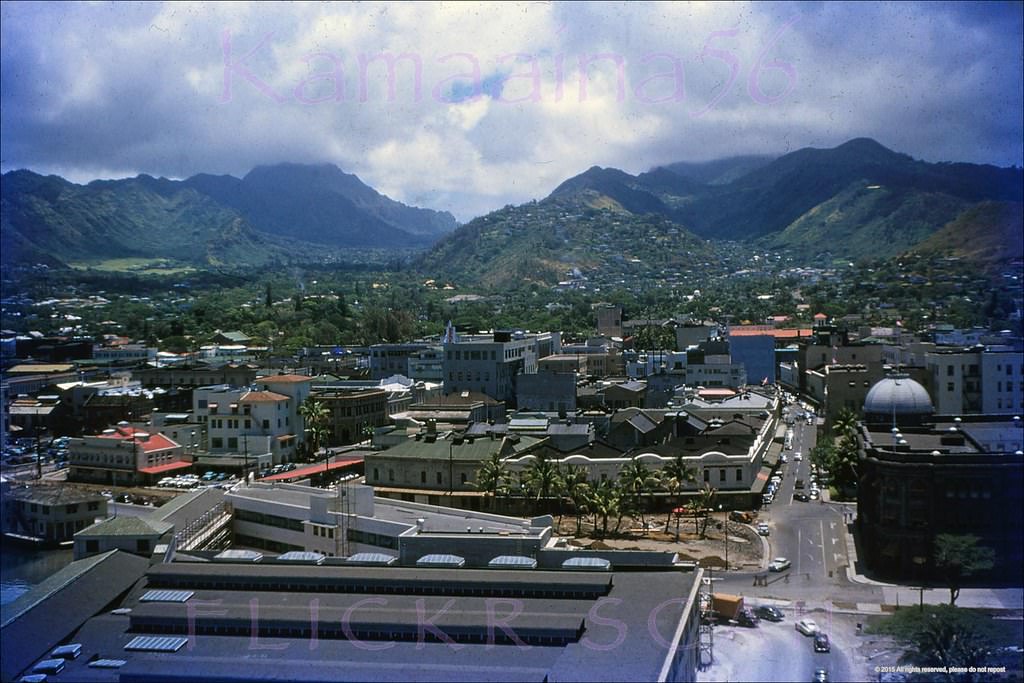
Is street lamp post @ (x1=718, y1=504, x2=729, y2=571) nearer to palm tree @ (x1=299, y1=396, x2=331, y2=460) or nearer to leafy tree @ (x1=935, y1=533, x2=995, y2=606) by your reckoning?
leafy tree @ (x1=935, y1=533, x2=995, y2=606)

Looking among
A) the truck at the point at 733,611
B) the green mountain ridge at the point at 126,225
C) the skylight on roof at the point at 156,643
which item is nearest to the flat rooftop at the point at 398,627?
the skylight on roof at the point at 156,643

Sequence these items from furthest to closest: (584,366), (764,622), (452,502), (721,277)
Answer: (721,277) → (584,366) → (452,502) → (764,622)

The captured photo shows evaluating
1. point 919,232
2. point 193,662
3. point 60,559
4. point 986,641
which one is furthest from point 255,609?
point 919,232

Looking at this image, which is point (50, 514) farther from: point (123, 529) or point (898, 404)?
point (898, 404)

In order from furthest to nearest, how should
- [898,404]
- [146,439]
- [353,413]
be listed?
[353,413] → [146,439] → [898,404]

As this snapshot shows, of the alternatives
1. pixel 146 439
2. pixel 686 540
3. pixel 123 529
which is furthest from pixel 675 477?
pixel 146 439

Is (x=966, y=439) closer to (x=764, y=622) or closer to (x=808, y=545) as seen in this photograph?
(x=808, y=545)
